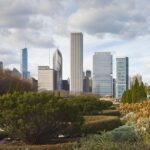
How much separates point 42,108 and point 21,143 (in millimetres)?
1571

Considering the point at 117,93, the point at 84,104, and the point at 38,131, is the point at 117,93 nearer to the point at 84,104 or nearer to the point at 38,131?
the point at 84,104

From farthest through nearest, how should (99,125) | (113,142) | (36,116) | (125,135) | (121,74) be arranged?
(121,74) → (99,125) → (125,135) → (36,116) → (113,142)

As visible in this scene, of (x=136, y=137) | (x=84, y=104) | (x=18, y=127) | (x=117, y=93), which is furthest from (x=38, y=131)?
(x=117, y=93)

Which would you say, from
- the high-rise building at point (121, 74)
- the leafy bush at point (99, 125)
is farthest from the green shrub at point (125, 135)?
the high-rise building at point (121, 74)

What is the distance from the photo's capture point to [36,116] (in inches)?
486

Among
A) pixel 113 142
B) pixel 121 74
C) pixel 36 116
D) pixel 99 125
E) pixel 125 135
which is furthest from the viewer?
pixel 121 74

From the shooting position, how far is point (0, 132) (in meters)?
16.0

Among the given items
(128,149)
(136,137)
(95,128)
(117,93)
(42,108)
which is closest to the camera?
(128,149)

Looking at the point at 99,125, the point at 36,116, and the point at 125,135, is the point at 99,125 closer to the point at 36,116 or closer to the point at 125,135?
the point at 125,135

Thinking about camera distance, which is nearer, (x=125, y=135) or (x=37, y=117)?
(x=37, y=117)

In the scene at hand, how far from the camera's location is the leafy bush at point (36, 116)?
12258 millimetres

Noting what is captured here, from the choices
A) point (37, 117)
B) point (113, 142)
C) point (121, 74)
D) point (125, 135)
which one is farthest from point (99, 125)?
point (121, 74)

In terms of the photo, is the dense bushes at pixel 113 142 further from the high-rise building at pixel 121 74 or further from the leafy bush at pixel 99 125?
the high-rise building at pixel 121 74

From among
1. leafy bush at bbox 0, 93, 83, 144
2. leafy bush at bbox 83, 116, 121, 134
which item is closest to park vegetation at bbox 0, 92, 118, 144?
leafy bush at bbox 0, 93, 83, 144
